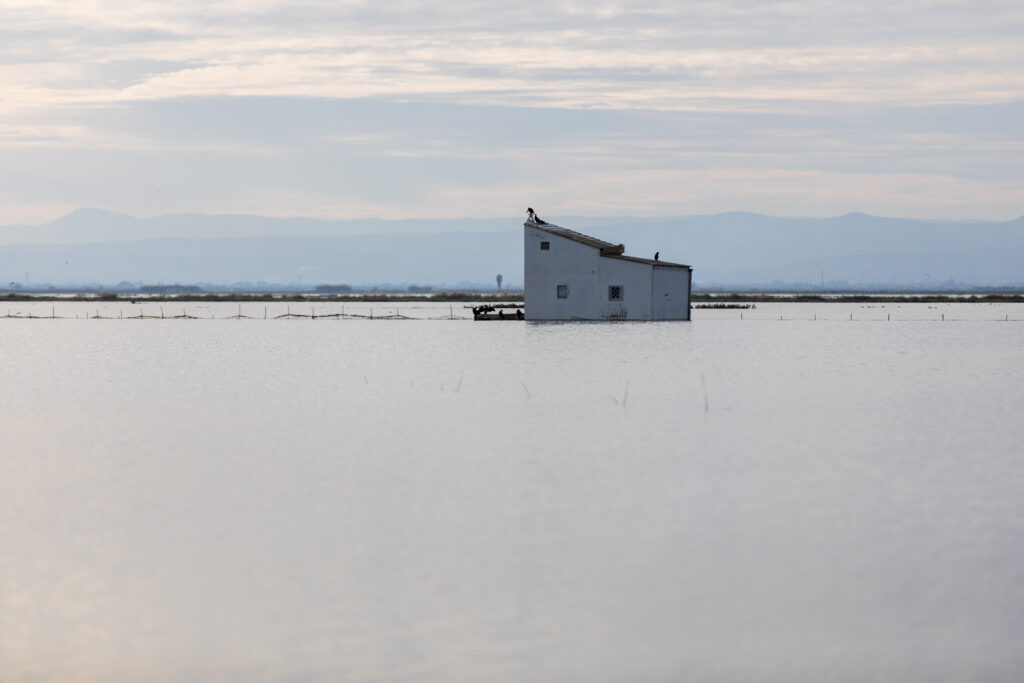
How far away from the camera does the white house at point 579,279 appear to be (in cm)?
6656

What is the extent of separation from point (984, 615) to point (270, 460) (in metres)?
13.0

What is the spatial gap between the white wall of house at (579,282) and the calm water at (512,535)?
106 feet

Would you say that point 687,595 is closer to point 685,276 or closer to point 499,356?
point 499,356

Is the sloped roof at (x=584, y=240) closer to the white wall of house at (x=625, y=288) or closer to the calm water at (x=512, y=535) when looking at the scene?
the white wall of house at (x=625, y=288)

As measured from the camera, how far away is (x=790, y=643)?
10.5m

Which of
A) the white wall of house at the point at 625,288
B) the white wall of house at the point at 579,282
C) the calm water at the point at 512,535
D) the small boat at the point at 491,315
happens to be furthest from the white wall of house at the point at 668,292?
the calm water at the point at 512,535

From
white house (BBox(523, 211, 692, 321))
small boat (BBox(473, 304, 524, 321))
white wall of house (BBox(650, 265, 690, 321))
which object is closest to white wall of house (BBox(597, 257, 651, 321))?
white house (BBox(523, 211, 692, 321))

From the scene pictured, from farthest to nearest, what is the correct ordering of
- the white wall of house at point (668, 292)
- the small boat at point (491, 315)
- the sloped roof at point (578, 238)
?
the small boat at point (491, 315) < the white wall of house at point (668, 292) < the sloped roof at point (578, 238)

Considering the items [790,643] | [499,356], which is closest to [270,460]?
[790,643]

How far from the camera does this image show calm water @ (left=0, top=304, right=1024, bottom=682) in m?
10.4

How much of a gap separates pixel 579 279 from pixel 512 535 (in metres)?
52.6

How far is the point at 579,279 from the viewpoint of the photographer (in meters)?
66.9

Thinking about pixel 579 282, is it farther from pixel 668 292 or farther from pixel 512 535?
pixel 512 535

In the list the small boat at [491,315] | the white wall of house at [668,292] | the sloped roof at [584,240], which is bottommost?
the small boat at [491,315]
